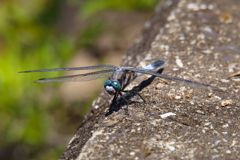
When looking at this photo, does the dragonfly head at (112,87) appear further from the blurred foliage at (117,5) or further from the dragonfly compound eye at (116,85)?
the blurred foliage at (117,5)

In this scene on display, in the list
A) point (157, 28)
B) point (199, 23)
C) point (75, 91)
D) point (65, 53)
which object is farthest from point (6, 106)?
point (199, 23)

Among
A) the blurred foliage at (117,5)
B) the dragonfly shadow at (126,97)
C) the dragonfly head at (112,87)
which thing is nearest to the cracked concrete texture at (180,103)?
the dragonfly shadow at (126,97)

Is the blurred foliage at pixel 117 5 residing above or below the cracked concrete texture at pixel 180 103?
above

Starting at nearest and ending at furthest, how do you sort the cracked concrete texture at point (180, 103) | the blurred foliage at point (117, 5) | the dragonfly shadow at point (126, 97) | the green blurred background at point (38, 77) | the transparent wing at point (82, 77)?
the cracked concrete texture at point (180, 103) → the dragonfly shadow at point (126, 97) → the transparent wing at point (82, 77) → the green blurred background at point (38, 77) → the blurred foliage at point (117, 5)

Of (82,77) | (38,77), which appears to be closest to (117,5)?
(38,77)

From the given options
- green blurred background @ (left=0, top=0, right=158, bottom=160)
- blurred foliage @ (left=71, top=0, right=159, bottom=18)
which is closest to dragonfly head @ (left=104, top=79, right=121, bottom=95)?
green blurred background @ (left=0, top=0, right=158, bottom=160)

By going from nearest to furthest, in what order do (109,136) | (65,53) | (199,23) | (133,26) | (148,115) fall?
(109,136), (148,115), (199,23), (65,53), (133,26)

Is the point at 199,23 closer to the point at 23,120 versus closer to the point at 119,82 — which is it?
the point at 119,82

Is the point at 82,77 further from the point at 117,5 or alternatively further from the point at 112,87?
the point at 117,5
